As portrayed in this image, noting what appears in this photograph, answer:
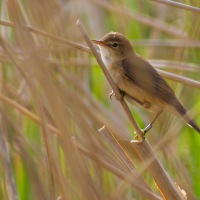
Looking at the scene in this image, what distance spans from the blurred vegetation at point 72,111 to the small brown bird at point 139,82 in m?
0.09

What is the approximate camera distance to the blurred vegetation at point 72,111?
1943mm

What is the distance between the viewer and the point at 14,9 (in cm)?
204

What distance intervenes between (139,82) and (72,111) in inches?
45.2

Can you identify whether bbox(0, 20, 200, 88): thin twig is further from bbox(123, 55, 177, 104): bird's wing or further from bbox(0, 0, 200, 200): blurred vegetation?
bbox(123, 55, 177, 104): bird's wing

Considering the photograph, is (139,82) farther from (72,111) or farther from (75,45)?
(72,111)

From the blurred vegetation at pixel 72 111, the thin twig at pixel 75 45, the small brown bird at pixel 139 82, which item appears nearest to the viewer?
the blurred vegetation at pixel 72 111

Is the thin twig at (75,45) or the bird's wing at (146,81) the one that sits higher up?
the thin twig at (75,45)

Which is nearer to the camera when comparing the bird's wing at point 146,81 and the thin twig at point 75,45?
the thin twig at point 75,45

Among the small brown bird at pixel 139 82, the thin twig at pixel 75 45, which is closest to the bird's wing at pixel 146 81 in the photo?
the small brown bird at pixel 139 82

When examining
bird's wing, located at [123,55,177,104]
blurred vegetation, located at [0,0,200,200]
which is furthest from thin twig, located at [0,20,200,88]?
bird's wing, located at [123,55,177,104]

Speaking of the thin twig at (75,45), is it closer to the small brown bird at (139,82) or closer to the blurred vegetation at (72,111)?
the blurred vegetation at (72,111)

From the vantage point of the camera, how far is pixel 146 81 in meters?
3.04

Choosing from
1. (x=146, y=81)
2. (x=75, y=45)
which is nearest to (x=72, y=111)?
(x=75, y=45)

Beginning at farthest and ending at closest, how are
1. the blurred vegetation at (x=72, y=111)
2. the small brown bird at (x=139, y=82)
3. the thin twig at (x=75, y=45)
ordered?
the small brown bird at (x=139, y=82)
the thin twig at (x=75, y=45)
the blurred vegetation at (x=72, y=111)
